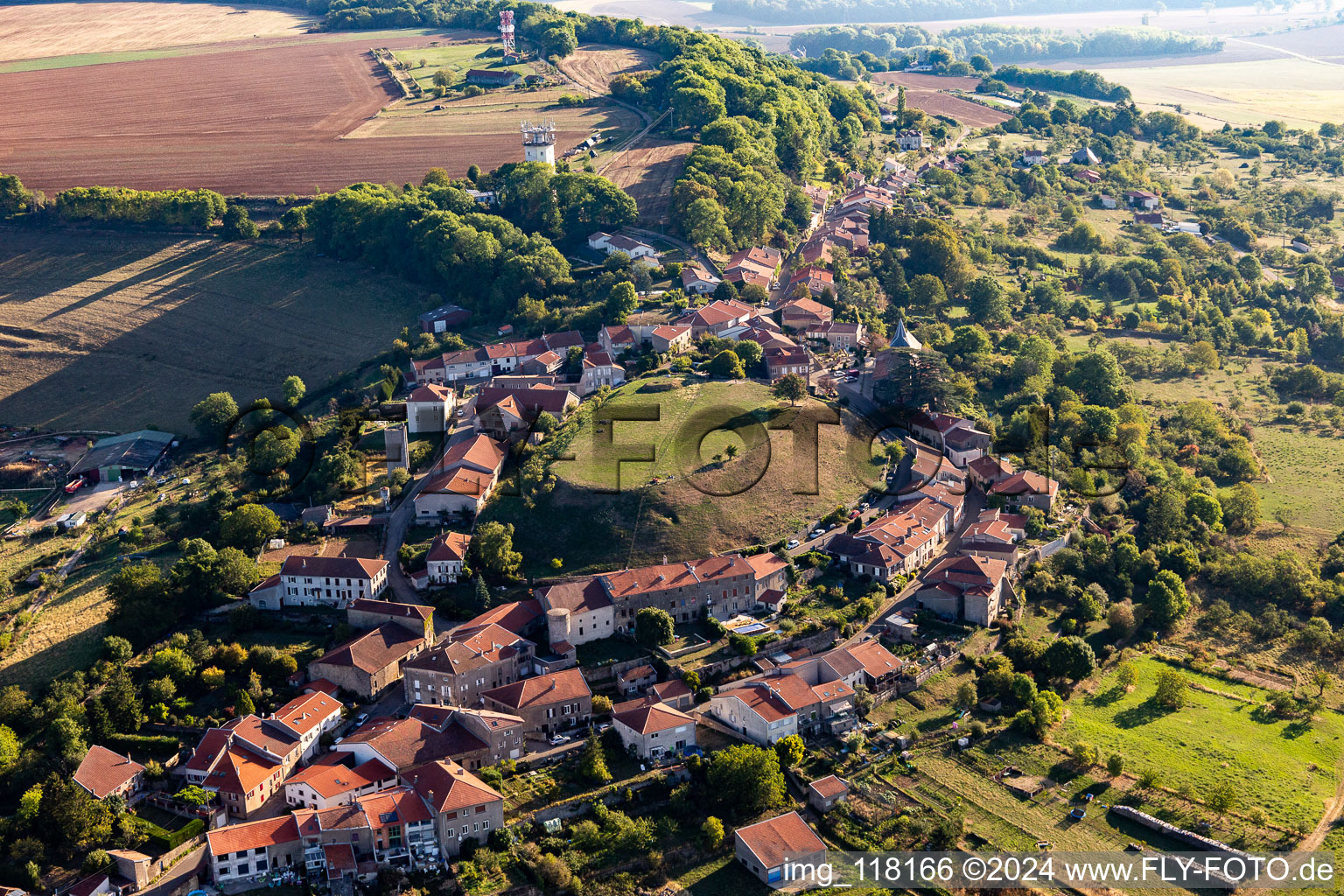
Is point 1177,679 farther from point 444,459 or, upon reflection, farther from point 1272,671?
point 444,459

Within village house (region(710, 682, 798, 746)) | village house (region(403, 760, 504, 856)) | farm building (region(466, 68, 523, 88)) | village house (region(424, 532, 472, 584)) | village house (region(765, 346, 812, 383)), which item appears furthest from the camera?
farm building (region(466, 68, 523, 88))

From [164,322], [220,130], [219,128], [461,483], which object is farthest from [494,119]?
[461,483]

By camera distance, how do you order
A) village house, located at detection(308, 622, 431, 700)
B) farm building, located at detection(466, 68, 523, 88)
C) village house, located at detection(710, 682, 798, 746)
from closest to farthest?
1. village house, located at detection(710, 682, 798, 746)
2. village house, located at detection(308, 622, 431, 700)
3. farm building, located at detection(466, 68, 523, 88)

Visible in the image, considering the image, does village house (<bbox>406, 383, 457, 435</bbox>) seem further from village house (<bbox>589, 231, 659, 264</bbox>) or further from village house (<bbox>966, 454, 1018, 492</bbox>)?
village house (<bbox>966, 454, 1018, 492</bbox>)

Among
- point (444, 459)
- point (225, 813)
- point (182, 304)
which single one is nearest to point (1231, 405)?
point (444, 459)

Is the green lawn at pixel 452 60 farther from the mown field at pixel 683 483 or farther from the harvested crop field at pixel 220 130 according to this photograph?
the mown field at pixel 683 483

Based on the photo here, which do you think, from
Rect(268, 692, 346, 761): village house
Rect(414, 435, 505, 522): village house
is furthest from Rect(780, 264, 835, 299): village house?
Rect(268, 692, 346, 761): village house

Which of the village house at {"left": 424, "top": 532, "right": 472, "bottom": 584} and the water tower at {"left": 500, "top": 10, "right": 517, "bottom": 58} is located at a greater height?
the water tower at {"left": 500, "top": 10, "right": 517, "bottom": 58}

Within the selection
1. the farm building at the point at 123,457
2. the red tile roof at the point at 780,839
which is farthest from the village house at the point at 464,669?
the farm building at the point at 123,457
